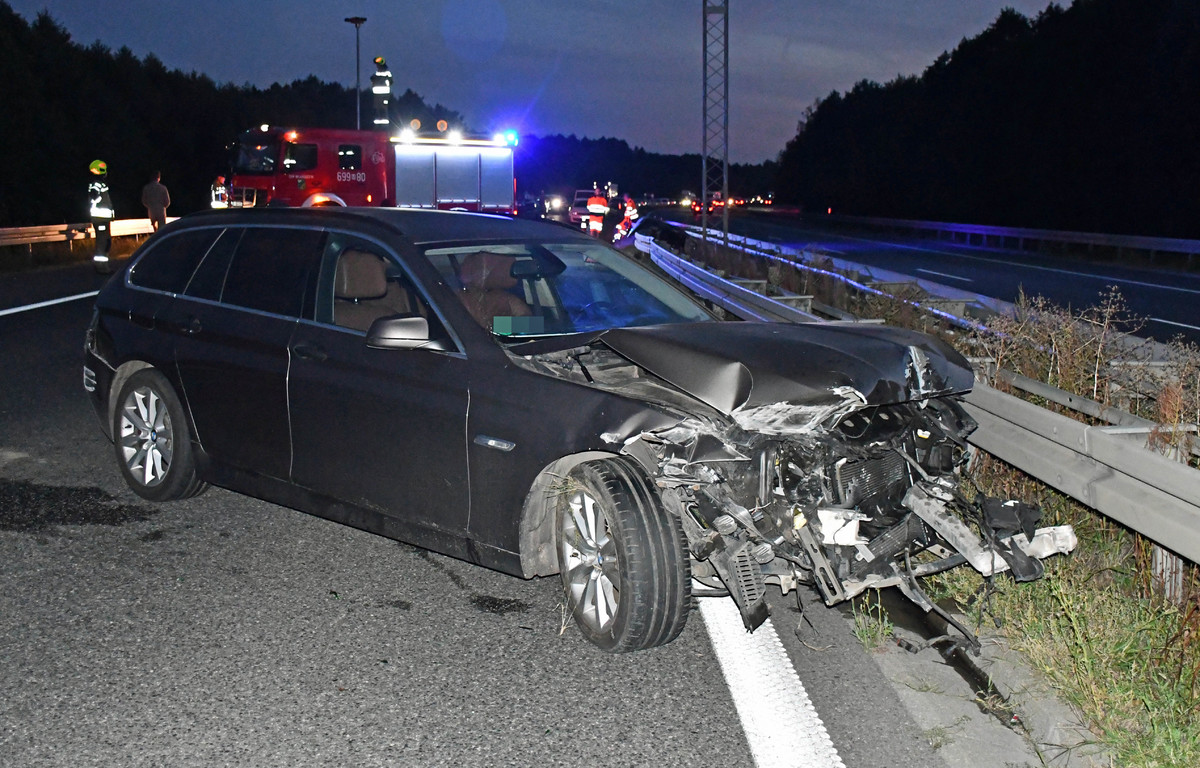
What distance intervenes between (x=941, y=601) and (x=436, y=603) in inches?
85.6

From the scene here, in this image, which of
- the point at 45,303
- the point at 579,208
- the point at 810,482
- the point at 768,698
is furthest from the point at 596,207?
the point at 768,698

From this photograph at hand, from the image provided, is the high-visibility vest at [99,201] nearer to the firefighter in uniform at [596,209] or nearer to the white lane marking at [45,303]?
the white lane marking at [45,303]

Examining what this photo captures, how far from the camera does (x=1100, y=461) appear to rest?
14.6 ft

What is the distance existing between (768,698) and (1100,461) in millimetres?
1539

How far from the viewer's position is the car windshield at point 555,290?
5.41m

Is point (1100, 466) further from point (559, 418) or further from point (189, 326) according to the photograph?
point (189, 326)

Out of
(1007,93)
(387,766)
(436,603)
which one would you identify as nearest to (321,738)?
(387,766)

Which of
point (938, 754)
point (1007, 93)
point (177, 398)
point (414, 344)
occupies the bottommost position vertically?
point (938, 754)

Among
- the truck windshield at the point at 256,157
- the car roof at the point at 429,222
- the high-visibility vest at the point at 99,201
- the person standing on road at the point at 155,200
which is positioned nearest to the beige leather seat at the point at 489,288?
the car roof at the point at 429,222

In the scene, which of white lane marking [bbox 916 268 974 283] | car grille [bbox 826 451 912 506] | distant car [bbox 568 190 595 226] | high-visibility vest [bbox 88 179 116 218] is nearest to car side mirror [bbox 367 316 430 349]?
car grille [bbox 826 451 912 506]

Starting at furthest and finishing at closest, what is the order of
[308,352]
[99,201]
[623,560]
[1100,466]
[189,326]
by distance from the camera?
[99,201] < [189,326] < [308,352] < [1100,466] < [623,560]

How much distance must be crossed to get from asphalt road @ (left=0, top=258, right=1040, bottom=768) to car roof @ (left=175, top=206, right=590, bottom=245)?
5.17 feet

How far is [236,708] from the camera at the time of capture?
4.02m

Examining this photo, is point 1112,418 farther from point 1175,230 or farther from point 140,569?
point 1175,230
